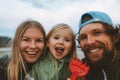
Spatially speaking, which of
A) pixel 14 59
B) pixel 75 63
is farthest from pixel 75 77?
pixel 14 59

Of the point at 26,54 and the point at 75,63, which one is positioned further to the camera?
the point at 26,54

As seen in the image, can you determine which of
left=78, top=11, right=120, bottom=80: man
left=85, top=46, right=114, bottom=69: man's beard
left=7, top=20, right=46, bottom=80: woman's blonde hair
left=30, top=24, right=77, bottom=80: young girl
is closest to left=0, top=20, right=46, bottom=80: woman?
left=7, top=20, right=46, bottom=80: woman's blonde hair

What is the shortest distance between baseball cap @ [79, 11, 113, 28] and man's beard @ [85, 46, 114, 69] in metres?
0.36

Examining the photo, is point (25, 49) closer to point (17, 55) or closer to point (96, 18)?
point (17, 55)

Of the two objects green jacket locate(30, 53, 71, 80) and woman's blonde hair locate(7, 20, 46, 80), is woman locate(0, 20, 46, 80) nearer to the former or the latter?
woman's blonde hair locate(7, 20, 46, 80)

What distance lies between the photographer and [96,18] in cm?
539

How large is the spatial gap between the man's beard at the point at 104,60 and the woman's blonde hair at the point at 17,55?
81 centimetres

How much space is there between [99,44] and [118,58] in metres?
0.32

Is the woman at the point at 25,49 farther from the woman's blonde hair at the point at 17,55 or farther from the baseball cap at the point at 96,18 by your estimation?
the baseball cap at the point at 96,18

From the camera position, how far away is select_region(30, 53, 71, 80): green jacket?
5.64 meters

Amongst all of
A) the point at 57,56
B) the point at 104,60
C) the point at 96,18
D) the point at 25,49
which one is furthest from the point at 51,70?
the point at 96,18

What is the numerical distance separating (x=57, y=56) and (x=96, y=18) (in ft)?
2.46

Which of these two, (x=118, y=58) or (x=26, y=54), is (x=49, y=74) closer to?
(x=26, y=54)

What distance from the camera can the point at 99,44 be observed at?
5297 millimetres
